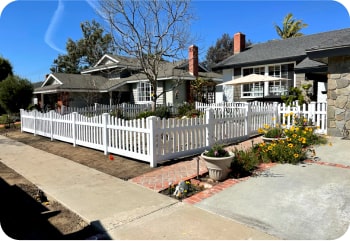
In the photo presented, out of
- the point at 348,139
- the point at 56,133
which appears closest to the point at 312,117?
the point at 348,139

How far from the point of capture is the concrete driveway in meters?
3.14

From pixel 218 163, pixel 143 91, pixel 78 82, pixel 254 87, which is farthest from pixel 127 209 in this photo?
pixel 78 82

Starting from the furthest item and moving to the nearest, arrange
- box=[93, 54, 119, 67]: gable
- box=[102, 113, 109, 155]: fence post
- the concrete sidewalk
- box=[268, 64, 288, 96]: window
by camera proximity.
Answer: box=[93, 54, 119, 67]: gable → box=[268, 64, 288, 96]: window → box=[102, 113, 109, 155]: fence post → the concrete sidewalk

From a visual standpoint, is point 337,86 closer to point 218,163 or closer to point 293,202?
point 218,163

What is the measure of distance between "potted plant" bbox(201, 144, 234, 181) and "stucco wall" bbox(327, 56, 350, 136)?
582 centimetres

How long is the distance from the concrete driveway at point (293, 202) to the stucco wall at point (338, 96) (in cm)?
367

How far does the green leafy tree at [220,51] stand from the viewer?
50.2m

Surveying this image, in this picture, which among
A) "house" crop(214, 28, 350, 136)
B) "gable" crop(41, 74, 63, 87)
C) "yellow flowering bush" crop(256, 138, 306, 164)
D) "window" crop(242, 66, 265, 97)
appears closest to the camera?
"yellow flowering bush" crop(256, 138, 306, 164)

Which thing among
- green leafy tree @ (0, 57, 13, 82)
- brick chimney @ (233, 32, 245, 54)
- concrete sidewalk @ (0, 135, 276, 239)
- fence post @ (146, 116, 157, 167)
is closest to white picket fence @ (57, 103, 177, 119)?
brick chimney @ (233, 32, 245, 54)

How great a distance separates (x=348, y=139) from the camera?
8367 millimetres

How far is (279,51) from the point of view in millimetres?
17641

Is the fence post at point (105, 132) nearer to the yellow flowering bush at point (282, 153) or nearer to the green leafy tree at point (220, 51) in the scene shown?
the yellow flowering bush at point (282, 153)

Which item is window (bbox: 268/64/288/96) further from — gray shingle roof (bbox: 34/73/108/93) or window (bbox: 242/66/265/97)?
gray shingle roof (bbox: 34/73/108/93)

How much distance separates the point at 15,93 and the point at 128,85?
30.5ft
